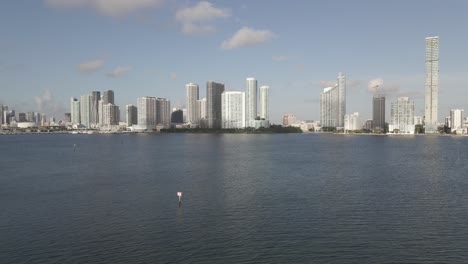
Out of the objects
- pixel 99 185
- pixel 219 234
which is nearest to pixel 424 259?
pixel 219 234

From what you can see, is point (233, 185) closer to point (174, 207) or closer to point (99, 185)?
point (174, 207)

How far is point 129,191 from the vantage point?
155ft

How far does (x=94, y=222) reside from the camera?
32.9 meters

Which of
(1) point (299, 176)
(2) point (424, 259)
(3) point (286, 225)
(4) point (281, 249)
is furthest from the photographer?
(1) point (299, 176)

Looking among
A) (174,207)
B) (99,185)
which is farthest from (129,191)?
(174,207)

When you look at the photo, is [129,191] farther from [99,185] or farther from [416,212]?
[416,212]

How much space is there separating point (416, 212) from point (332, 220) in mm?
9643

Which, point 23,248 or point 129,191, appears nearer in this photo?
point 23,248

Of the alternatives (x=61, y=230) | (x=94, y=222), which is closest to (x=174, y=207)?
(x=94, y=222)

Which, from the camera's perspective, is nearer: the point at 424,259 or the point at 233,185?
the point at 424,259

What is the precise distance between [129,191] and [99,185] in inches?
293

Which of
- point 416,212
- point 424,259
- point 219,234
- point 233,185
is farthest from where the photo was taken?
point 233,185

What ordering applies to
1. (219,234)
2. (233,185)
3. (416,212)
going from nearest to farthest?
(219,234) → (416,212) → (233,185)

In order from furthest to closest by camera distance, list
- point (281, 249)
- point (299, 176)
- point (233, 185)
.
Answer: point (299, 176)
point (233, 185)
point (281, 249)
